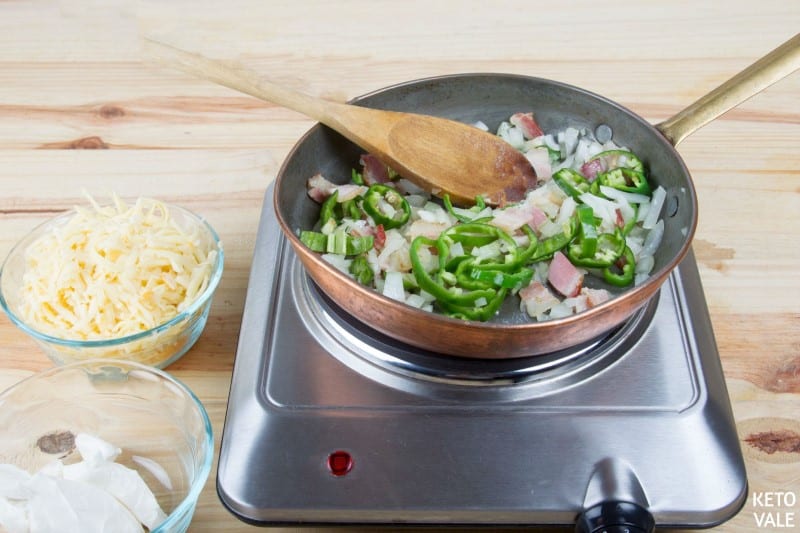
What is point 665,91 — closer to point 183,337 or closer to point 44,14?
point 183,337

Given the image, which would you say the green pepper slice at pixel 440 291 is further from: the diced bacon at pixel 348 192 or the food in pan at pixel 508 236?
the diced bacon at pixel 348 192

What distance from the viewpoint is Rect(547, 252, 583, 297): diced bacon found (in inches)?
48.8

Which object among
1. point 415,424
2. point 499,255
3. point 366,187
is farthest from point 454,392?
point 366,187

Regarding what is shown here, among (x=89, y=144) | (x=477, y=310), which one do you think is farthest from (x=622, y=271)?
(x=89, y=144)

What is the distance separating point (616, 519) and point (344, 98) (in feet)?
3.85

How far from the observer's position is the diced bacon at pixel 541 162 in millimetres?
1438

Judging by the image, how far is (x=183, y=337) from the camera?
135 centimetres

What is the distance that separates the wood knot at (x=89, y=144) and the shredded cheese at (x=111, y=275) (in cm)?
42

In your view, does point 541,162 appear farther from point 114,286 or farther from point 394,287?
point 114,286

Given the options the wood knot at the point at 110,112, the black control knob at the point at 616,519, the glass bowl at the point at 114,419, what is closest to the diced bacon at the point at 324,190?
the glass bowl at the point at 114,419

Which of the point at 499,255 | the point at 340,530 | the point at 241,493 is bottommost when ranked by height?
A: the point at 340,530

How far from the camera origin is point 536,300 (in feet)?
4.00

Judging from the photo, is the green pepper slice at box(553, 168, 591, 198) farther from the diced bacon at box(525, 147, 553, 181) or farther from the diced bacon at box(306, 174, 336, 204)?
the diced bacon at box(306, 174, 336, 204)

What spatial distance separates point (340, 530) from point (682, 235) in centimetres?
62
